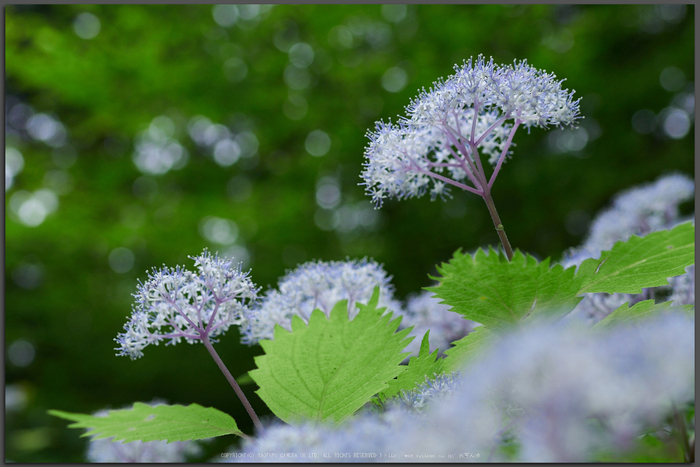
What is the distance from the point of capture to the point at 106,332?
11.0 feet

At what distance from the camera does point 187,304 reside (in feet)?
1.88

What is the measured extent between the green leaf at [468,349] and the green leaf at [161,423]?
227mm

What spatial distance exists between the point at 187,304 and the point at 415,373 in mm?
256

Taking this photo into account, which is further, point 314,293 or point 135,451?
point 135,451

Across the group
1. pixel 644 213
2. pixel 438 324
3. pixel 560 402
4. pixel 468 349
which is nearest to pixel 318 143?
pixel 644 213

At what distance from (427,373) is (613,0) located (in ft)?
2.05

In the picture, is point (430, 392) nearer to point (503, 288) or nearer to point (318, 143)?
point (503, 288)

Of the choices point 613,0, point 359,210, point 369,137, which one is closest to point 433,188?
point 369,137

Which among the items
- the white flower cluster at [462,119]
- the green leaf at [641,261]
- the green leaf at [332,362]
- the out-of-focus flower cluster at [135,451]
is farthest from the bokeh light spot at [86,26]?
the green leaf at [641,261]

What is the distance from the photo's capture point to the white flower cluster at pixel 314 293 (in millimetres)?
692

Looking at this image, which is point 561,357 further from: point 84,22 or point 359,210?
point 84,22

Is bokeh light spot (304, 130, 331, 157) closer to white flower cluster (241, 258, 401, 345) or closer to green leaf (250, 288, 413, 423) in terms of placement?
white flower cluster (241, 258, 401, 345)

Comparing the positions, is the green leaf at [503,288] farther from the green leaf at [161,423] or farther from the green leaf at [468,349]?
the green leaf at [161,423]

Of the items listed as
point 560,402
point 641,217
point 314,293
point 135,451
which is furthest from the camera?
point 641,217
